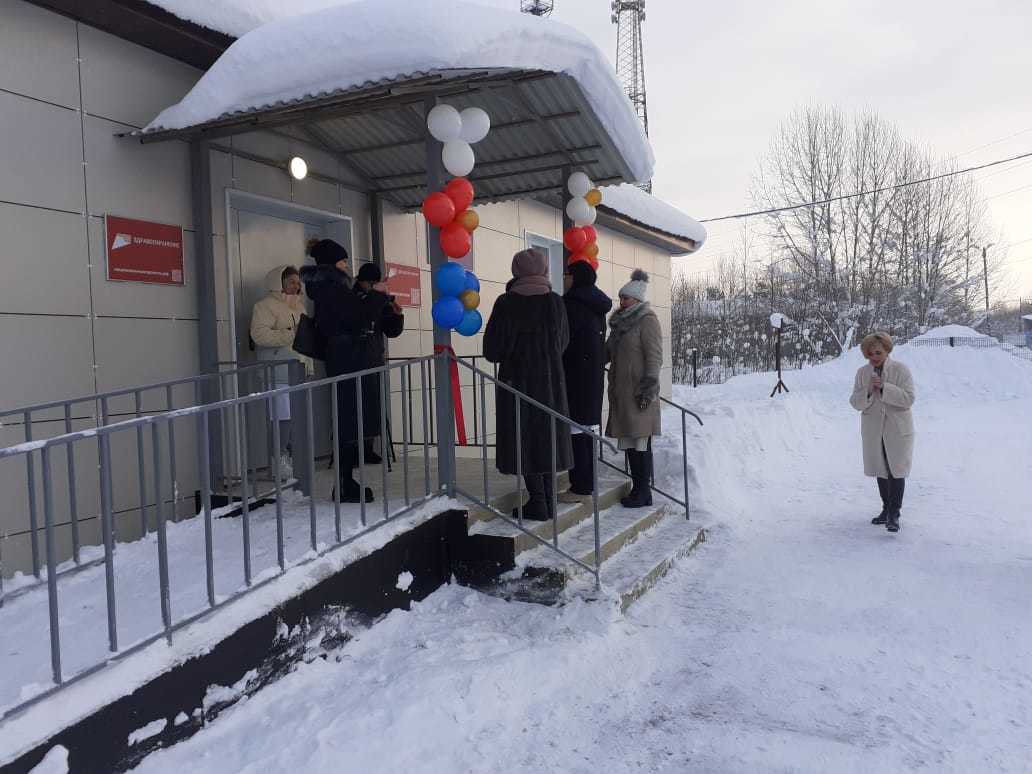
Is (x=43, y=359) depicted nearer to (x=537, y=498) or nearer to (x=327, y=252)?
(x=327, y=252)

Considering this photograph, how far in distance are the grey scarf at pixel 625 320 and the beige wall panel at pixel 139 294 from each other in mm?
2693

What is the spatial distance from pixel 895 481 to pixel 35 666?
501cm

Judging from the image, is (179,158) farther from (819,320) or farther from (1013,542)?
(819,320)

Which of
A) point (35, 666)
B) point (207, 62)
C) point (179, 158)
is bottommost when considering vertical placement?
point (35, 666)

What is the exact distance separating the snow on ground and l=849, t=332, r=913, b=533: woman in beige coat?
327mm

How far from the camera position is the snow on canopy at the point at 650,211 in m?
8.49

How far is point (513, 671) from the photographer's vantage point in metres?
3.00

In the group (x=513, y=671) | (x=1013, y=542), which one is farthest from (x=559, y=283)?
(x=513, y=671)

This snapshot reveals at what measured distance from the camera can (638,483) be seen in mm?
5176

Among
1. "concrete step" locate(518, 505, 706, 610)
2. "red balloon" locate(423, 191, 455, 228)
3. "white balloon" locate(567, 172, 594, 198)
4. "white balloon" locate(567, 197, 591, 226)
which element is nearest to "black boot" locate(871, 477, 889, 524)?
"concrete step" locate(518, 505, 706, 610)

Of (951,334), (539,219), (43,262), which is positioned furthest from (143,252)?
(951,334)

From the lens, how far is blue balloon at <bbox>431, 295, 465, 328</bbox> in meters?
3.91

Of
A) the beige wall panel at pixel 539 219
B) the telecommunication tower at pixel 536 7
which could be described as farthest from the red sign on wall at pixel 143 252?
the telecommunication tower at pixel 536 7

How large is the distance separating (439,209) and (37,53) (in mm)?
2149
